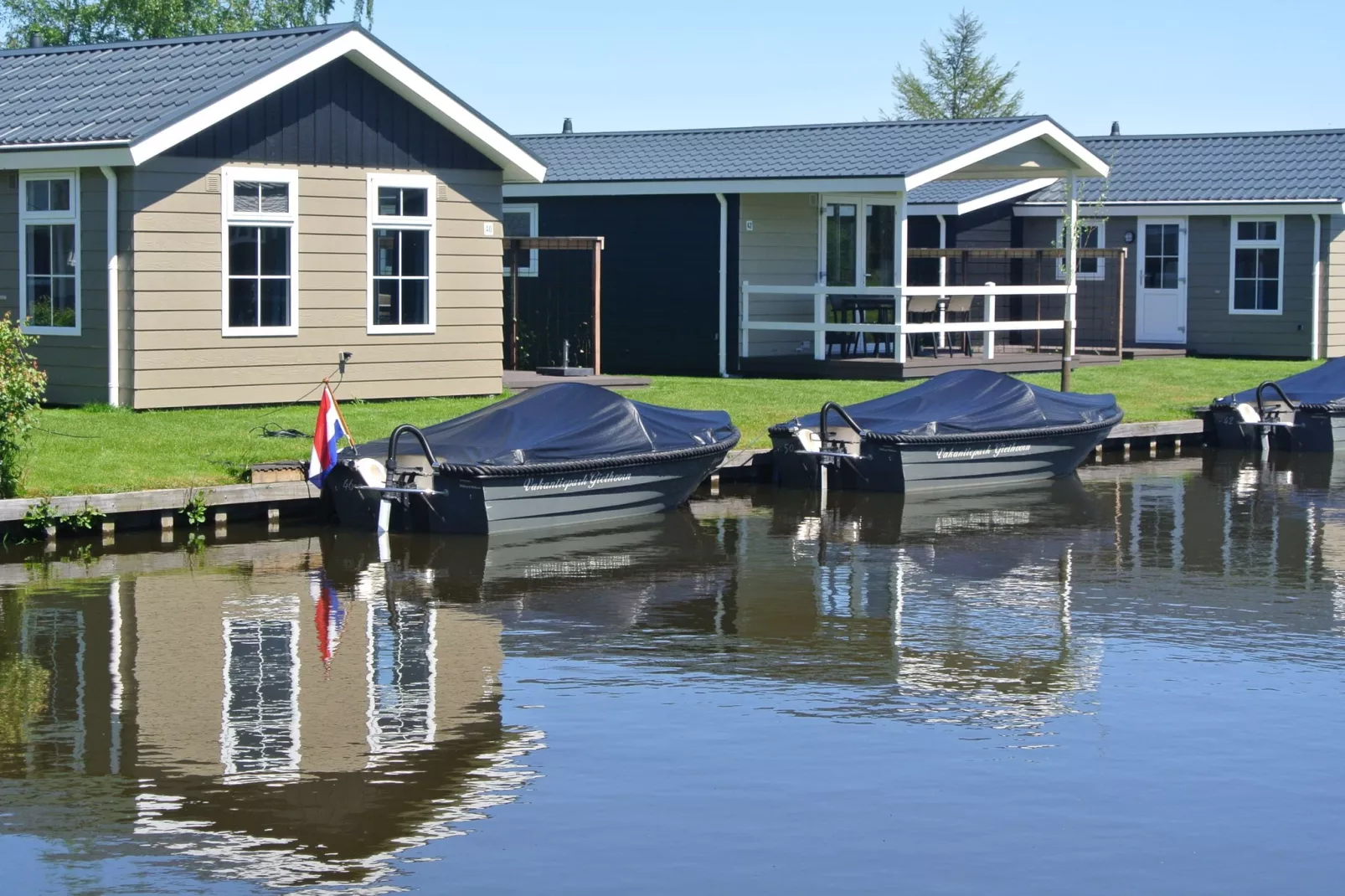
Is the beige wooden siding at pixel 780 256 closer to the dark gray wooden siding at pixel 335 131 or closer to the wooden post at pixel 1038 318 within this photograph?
the wooden post at pixel 1038 318

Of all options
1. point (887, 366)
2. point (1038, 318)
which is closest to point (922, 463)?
point (887, 366)

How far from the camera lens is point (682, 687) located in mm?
10742

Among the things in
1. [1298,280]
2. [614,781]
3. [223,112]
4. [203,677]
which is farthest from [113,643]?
[1298,280]

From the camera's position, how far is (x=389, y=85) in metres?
22.5

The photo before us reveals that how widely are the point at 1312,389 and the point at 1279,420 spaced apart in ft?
2.87

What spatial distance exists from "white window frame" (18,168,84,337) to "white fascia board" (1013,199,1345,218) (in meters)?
19.2

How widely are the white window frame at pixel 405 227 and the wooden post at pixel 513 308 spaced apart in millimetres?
4217

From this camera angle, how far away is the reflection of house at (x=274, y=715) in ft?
26.7

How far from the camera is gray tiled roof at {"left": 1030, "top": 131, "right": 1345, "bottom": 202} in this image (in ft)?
112

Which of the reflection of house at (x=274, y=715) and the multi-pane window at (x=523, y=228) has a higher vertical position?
the multi-pane window at (x=523, y=228)

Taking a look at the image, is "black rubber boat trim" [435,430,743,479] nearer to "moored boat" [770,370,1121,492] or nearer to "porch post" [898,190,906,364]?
"moored boat" [770,370,1121,492]

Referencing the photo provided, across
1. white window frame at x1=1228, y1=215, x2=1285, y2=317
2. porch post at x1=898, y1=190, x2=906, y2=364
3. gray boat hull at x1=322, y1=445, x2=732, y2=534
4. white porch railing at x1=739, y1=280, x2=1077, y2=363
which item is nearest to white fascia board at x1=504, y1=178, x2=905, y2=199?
porch post at x1=898, y1=190, x2=906, y2=364

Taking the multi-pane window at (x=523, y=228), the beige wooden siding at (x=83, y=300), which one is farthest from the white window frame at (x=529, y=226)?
the beige wooden siding at (x=83, y=300)

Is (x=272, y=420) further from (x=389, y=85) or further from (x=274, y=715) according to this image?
(x=274, y=715)
